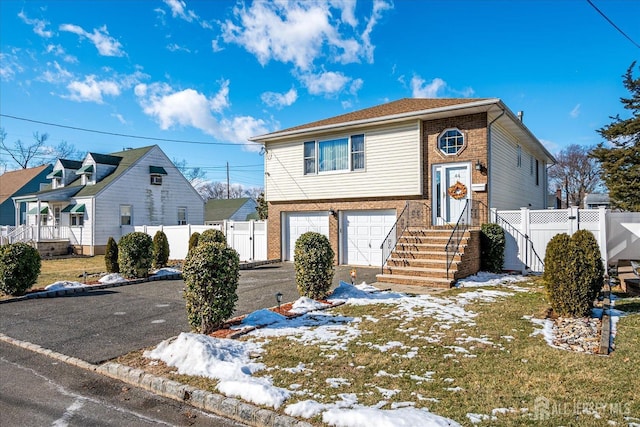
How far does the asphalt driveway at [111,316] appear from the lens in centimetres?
593

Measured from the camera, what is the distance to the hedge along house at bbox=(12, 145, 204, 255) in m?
24.1

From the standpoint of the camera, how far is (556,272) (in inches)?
257

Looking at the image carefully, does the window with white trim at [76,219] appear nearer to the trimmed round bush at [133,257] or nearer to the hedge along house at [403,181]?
the trimmed round bush at [133,257]

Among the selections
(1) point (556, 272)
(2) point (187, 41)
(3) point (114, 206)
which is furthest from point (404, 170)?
(3) point (114, 206)

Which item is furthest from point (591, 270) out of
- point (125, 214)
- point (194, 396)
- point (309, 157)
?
point (125, 214)

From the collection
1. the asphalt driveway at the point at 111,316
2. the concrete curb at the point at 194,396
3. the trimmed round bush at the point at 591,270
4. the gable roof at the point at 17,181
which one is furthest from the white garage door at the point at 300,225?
the gable roof at the point at 17,181

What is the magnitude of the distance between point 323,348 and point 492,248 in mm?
8653

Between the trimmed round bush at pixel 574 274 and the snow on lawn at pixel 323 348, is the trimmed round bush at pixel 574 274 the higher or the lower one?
the higher one

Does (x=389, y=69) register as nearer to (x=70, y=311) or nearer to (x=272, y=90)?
(x=272, y=90)

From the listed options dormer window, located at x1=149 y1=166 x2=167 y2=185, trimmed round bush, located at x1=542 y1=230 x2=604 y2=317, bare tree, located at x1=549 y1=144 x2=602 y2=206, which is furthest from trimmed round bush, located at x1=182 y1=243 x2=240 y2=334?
bare tree, located at x1=549 y1=144 x2=602 y2=206

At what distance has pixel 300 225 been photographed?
16812 mm

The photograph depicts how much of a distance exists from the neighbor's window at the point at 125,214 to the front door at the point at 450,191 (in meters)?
20.4

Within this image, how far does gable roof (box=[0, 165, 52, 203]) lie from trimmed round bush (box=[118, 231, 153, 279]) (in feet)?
95.7

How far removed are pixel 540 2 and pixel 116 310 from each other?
13.2m
